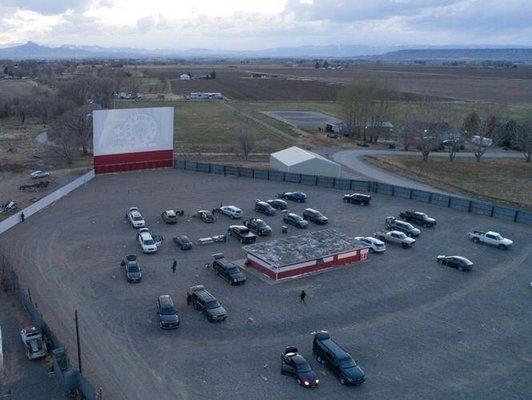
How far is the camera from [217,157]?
51.6m

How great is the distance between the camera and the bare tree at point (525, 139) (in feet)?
172

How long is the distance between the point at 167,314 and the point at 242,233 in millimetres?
9876

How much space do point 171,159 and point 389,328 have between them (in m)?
30.2

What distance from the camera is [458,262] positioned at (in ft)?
84.5

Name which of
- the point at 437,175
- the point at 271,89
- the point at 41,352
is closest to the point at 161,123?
the point at 437,175

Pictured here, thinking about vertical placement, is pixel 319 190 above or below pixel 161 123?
below

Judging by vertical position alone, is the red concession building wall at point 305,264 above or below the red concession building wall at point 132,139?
below

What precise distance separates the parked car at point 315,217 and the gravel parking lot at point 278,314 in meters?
1.39

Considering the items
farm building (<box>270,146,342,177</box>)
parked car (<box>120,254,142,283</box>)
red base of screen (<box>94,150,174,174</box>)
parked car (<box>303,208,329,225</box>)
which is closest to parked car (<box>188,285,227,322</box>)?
parked car (<box>120,254,142,283</box>)

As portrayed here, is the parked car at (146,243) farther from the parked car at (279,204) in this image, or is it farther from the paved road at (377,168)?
the paved road at (377,168)

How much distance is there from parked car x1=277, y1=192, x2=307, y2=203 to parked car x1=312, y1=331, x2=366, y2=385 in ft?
62.1

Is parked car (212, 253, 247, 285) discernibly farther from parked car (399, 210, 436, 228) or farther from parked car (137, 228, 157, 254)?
parked car (399, 210, 436, 228)

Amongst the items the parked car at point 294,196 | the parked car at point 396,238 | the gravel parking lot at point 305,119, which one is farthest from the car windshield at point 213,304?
the gravel parking lot at point 305,119

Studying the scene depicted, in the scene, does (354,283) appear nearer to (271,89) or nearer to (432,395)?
(432,395)
